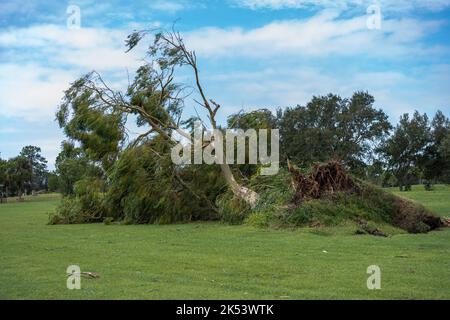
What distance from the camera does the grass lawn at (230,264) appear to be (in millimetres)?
7773

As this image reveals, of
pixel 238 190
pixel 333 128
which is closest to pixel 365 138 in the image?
pixel 333 128

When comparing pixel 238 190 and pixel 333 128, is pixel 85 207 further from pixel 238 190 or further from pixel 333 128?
pixel 333 128

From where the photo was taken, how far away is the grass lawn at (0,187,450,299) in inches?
306

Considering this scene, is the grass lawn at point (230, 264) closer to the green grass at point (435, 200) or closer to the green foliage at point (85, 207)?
the green foliage at point (85, 207)

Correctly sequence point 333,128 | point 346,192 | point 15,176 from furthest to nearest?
point 15,176 < point 333,128 < point 346,192

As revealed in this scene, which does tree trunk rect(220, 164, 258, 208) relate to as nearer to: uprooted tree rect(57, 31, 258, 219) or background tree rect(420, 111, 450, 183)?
uprooted tree rect(57, 31, 258, 219)

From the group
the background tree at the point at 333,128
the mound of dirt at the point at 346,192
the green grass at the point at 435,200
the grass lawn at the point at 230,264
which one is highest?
the background tree at the point at 333,128

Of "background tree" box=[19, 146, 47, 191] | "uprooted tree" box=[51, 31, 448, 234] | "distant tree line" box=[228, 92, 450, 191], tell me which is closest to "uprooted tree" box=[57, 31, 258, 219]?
"uprooted tree" box=[51, 31, 448, 234]

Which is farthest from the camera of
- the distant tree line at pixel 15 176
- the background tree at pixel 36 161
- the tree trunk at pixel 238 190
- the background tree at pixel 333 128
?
the background tree at pixel 36 161

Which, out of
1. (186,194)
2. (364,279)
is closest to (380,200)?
(186,194)

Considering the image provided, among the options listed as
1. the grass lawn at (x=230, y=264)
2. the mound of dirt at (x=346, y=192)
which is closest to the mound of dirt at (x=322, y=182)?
the mound of dirt at (x=346, y=192)

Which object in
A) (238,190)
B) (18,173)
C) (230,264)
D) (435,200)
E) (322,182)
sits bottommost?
(230,264)

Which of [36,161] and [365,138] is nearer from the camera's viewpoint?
[365,138]

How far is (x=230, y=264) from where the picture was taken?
10297 mm
